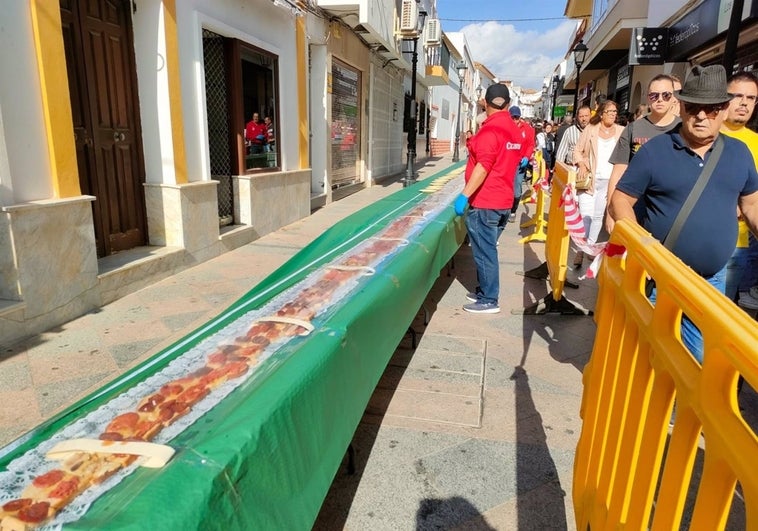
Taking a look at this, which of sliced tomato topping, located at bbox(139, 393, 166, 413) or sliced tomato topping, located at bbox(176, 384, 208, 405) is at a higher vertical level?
sliced tomato topping, located at bbox(176, 384, 208, 405)

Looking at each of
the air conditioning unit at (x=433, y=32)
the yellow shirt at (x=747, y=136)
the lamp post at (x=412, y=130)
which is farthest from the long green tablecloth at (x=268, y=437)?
the air conditioning unit at (x=433, y=32)

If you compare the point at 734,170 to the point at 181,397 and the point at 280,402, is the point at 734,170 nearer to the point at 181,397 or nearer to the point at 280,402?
the point at 280,402


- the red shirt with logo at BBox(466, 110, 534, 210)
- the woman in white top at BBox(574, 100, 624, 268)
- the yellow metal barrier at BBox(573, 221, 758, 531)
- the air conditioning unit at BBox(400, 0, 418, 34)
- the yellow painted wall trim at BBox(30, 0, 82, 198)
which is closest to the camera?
the yellow metal barrier at BBox(573, 221, 758, 531)

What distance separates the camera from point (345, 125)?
13.0m

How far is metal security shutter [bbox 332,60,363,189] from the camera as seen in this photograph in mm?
12109

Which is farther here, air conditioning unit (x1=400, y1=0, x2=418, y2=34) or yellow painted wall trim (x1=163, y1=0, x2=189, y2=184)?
air conditioning unit (x1=400, y1=0, x2=418, y2=34)

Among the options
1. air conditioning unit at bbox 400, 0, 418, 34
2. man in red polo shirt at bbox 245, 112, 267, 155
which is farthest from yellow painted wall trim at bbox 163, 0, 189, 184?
air conditioning unit at bbox 400, 0, 418, 34

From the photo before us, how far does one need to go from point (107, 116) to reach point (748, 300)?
21.5 feet

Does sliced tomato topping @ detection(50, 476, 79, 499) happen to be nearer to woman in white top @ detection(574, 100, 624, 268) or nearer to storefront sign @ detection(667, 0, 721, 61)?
woman in white top @ detection(574, 100, 624, 268)

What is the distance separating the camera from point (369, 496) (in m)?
2.50

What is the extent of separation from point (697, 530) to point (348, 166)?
13004mm

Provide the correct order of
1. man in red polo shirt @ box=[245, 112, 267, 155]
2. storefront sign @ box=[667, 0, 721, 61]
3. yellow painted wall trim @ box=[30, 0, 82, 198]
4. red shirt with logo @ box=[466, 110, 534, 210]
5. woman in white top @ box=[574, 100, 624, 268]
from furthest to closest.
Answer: man in red polo shirt @ box=[245, 112, 267, 155] < storefront sign @ box=[667, 0, 721, 61] < woman in white top @ box=[574, 100, 624, 268] < red shirt with logo @ box=[466, 110, 534, 210] < yellow painted wall trim @ box=[30, 0, 82, 198]

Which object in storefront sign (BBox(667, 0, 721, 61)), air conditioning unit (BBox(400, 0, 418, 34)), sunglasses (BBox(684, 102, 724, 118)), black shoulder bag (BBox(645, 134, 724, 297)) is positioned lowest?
black shoulder bag (BBox(645, 134, 724, 297))

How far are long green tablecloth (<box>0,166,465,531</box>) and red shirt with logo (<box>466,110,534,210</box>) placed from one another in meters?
2.12
